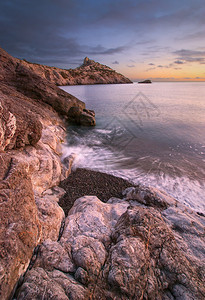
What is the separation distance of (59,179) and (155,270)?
5.00 m

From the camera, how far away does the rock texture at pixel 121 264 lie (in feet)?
7.27

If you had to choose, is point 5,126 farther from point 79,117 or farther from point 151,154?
point 79,117

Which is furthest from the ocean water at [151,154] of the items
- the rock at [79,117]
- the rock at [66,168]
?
the rock at [79,117]

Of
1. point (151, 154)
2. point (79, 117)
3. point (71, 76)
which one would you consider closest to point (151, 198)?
point (151, 154)

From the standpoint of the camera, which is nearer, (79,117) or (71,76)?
(79,117)

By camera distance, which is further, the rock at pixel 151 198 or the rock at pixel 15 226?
the rock at pixel 151 198

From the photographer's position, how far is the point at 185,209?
16.2 ft

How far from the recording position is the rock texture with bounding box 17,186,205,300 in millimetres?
2217

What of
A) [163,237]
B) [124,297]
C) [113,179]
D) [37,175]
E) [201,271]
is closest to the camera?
[124,297]

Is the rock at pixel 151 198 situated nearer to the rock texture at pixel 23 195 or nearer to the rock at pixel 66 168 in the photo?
the rock texture at pixel 23 195

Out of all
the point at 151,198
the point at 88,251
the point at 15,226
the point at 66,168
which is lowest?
the point at 66,168

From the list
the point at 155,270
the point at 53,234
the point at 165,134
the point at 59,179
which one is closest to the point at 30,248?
the point at 53,234

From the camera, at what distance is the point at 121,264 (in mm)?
2512

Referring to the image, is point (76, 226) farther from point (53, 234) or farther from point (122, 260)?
point (122, 260)
